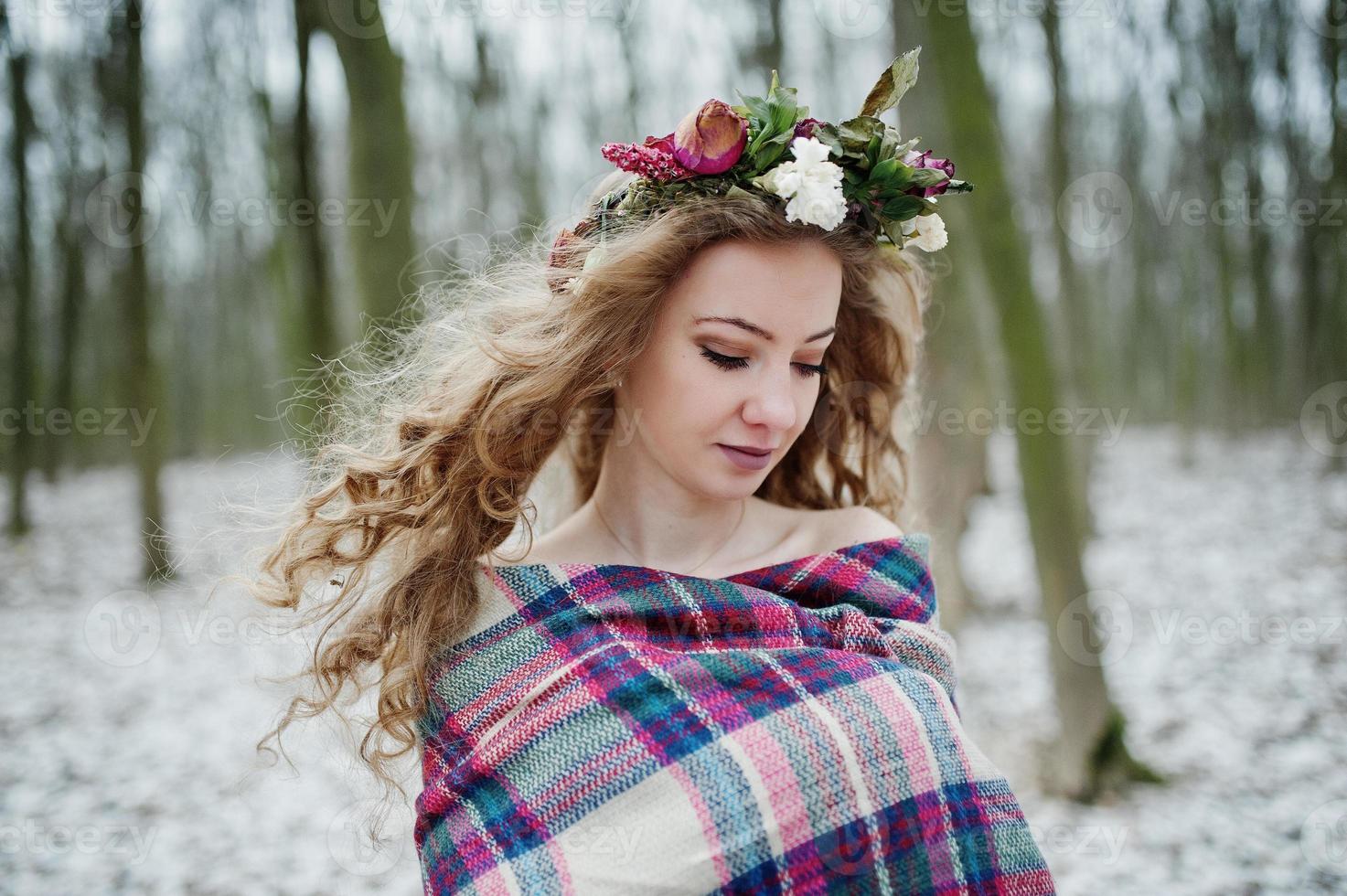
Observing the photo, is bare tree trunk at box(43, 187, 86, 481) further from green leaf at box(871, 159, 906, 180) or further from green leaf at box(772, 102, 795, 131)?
green leaf at box(871, 159, 906, 180)

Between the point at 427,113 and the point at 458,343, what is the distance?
7870mm

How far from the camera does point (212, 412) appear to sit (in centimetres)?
1922

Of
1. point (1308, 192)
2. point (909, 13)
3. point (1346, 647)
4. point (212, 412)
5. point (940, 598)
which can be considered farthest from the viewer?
point (212, 412)

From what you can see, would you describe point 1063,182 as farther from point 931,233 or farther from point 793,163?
point 793,163

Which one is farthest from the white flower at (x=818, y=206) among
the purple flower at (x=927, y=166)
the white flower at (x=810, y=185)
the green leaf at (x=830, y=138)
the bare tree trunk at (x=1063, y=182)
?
the bare tree trunk at (x=1063, y=182)

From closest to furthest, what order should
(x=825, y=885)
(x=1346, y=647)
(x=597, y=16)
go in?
(x=825, y=885), (x=1346, y=647), (x=597, y=16)

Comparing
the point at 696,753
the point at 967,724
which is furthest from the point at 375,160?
the point at 967,724

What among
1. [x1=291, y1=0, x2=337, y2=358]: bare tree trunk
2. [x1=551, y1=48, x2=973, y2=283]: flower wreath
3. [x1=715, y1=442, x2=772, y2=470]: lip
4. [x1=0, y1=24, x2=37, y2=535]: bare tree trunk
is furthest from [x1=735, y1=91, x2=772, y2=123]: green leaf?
[x1=0, y1=24, x2=37, y2=535]: bare tree trunk

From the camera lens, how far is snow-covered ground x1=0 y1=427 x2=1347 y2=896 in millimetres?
3322

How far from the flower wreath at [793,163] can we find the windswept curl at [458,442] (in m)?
0.05

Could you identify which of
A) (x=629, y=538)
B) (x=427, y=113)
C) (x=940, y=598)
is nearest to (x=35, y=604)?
(x=427, y=113)

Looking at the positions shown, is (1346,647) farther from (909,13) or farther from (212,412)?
(212,412)

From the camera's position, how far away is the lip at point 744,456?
1.58m

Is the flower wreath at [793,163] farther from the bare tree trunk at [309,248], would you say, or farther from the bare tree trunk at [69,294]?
the bare tree trunk at [69,294]
